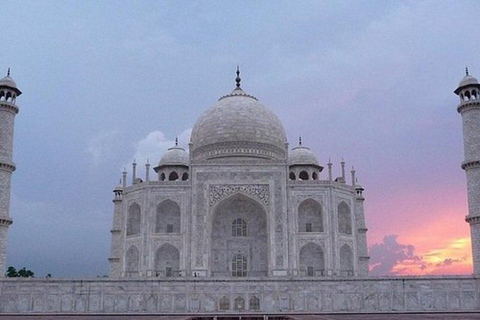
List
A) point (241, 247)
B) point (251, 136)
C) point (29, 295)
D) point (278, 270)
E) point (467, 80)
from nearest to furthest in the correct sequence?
point (29, 295), point (467, 80), point (278, 270), point (241, 247), point (251, 136)

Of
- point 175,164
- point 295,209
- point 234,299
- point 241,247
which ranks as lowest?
point 234,299

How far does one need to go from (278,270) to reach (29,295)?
33.3 feet

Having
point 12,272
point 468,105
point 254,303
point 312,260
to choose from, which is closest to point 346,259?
point 312,260

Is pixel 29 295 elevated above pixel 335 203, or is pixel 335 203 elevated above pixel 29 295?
pixel 335 203

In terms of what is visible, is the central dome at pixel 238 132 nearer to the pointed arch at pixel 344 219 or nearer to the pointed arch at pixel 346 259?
the pointed arch at pixel 344 219

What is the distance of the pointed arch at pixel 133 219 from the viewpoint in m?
26.8

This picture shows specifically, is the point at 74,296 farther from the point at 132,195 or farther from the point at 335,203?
the point at 335,203

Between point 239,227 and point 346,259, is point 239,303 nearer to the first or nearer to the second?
point 239,227

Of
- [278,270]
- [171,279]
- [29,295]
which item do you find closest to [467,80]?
[278,270]

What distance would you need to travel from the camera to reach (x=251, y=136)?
30.1m

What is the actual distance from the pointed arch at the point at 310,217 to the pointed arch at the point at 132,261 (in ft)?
24.8

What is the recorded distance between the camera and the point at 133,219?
88.7ft

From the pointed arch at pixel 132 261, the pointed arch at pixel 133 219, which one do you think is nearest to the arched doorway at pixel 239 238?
the pointed arch at pixel 132 261

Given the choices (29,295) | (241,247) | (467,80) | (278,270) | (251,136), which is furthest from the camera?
(251,136)
